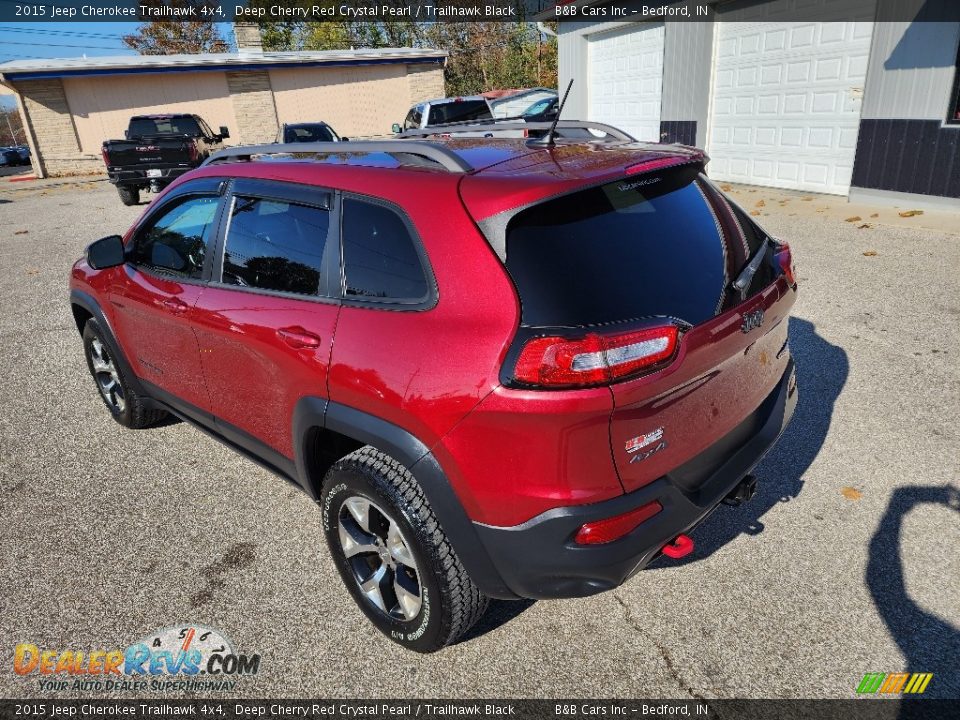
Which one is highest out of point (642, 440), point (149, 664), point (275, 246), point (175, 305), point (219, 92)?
point (219, 92)

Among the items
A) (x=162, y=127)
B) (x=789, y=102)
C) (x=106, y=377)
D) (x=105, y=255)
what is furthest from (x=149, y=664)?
(x=162, y=127)

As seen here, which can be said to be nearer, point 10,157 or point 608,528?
point 608,528

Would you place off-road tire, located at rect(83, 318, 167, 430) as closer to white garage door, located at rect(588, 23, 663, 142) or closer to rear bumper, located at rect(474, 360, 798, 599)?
rear bumper, located at rect(474, 360, 798, 599)

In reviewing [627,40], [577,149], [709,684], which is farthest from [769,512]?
[627,40]

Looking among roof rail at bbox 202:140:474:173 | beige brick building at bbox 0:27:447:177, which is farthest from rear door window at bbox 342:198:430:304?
beige brick building at bbox 0:27:447:177

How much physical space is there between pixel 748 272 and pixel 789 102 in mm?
9823

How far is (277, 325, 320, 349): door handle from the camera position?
2.48 metres

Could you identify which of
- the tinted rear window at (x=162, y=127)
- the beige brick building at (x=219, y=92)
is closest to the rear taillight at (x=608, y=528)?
the tinted rear window at (x=162, y=127)

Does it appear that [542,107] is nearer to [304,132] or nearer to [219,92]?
[304,132]

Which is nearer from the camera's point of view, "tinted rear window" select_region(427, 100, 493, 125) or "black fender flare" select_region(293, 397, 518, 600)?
"black fender flare" select_region(293, 397, 518, 600)

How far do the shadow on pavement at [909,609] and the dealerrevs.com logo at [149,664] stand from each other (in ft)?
7.81

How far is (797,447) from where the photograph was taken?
3.62 meters

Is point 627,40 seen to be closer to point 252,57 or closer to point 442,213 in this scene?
point 442,213

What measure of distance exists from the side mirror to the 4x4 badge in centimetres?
317
